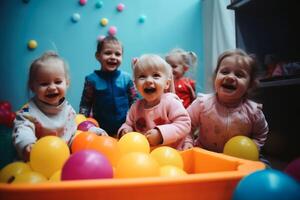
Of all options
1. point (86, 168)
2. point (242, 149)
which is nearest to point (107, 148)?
point (86, 168)

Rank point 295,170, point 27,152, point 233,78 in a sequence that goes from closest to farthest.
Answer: point 295,170, point 27,152, point 233,78

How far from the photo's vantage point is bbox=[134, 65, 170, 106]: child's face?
1.16 meters

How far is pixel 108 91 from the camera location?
1731 mm

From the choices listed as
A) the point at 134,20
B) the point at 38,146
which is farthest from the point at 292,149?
the point at 134,20

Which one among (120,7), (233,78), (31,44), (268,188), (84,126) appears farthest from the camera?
(120,7)

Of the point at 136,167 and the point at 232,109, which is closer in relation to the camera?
the point at 136,167

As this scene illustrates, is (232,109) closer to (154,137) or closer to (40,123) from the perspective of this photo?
(154,137)

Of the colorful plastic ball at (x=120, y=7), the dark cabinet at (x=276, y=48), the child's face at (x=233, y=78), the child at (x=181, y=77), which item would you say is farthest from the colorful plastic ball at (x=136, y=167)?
the colorful plastic ball at (x=120, y=7)

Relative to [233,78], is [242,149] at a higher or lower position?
lower

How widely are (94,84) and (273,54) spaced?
114cm

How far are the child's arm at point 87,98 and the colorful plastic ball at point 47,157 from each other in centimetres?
101

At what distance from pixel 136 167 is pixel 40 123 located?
0.54 m

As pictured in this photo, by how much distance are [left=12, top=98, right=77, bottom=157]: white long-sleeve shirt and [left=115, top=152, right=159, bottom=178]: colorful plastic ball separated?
0.39 metres

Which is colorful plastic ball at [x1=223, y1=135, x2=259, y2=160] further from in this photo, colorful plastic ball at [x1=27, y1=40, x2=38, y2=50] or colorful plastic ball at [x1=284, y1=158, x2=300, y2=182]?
colorful plastic ball at [x1=27, y1=40, x2=38, y2=50]
